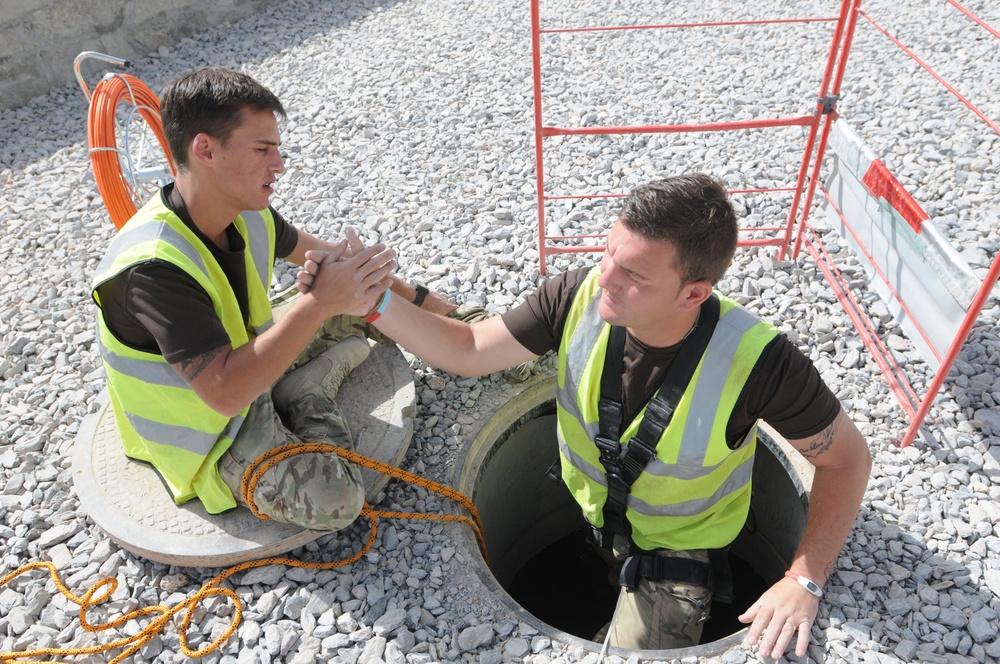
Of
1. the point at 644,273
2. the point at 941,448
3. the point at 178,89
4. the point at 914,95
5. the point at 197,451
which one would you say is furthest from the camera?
the point at 914,95

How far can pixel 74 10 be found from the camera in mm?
7078

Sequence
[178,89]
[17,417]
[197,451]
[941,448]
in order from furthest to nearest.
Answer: [17,417] < [941,448] < [197,451] < [178,89]

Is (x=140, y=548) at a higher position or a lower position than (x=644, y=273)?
lower

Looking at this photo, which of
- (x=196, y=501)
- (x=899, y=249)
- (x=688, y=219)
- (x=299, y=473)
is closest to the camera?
(x=688, y=219)

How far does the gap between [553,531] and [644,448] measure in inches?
89.5

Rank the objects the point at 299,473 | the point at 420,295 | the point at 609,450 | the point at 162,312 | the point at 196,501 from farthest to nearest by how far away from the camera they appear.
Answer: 1. the point at 420,295
2. the point at 196,501
3. the point at 299,473
4. the point at 609,450
5. the point at 162,312

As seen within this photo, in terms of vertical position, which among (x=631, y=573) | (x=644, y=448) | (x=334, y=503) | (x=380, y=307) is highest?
(x=380, y=307)

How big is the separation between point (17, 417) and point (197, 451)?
157 cm

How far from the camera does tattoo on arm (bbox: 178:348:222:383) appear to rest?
254 centimetres

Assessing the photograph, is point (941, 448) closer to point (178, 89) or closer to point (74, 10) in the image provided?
point (178, 89)

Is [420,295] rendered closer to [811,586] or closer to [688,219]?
[688,219]

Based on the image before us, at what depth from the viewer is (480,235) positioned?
4.78m

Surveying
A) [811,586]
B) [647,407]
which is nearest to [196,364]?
[647,407]

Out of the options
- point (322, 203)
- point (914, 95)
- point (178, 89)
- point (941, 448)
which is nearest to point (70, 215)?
point (322, 203)
